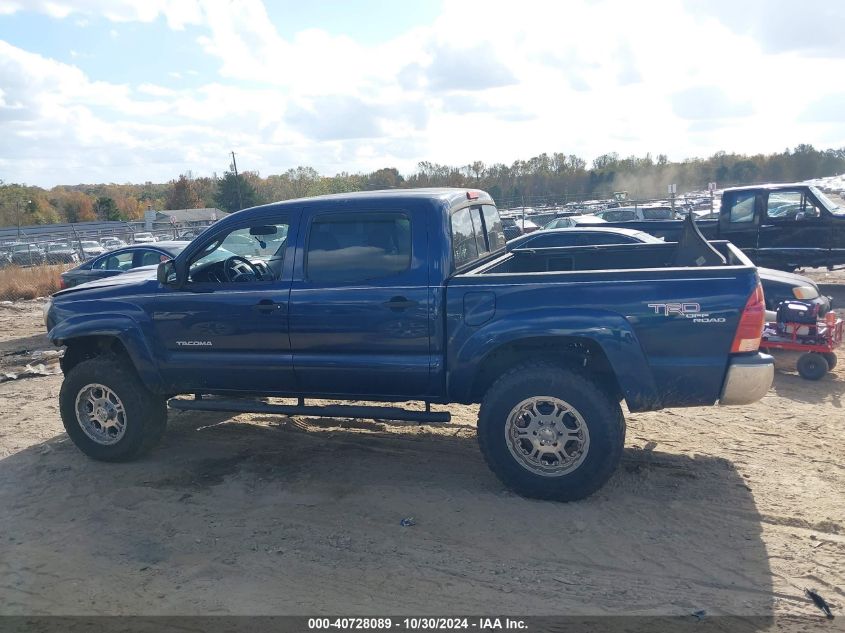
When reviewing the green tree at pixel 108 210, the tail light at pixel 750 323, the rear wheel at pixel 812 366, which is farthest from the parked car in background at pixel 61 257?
the green tree at pixel 108 210

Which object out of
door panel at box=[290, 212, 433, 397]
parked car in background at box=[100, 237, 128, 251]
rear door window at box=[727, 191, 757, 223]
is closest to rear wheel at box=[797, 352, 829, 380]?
door panel at box=[290, 212, 433, 397]

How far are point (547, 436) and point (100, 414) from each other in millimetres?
3618

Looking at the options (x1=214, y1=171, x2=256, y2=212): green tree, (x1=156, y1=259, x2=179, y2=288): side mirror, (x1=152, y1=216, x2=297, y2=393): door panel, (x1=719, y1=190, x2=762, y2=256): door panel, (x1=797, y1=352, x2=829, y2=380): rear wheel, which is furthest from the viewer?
(x1=214, y1=171, x2=256, y2=212): green tree

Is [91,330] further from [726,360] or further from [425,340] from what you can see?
[726,360]

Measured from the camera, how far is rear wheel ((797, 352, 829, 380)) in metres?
7.68

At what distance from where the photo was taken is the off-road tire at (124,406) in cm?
579

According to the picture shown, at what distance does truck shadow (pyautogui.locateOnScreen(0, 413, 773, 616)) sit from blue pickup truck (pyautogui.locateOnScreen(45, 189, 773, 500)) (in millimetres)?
390

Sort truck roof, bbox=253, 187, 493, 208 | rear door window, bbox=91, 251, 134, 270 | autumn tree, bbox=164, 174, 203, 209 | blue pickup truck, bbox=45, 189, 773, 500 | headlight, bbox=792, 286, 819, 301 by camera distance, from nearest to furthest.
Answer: blue pickup truck, bbox=45, 189, 773, 500 < truck roof, bbox=253, 187, 493, 208 < headlight, bbox=792, 286, 819, 301 < rear door window, bbox=91, 251, 134, 270 < autumn tree, bbox=164, 174, 203, 209

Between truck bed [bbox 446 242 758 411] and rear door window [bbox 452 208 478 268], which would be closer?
truck bed [bbox 446 242 758 411]

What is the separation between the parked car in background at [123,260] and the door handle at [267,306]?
7.59 m

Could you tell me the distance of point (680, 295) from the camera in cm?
447

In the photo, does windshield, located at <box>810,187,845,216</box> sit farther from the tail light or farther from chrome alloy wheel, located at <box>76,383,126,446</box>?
chrome alloy wheel, located at <box>76,383,126,446</box>

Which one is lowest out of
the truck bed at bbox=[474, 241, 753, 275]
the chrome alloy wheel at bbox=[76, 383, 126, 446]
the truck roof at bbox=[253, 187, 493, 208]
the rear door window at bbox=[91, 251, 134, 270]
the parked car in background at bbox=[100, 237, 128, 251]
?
the chrome alloy wheel at bbox=[76, 383, 126, 446]

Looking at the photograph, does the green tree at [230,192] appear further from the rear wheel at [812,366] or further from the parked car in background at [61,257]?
the rear wheel at [812,366]
